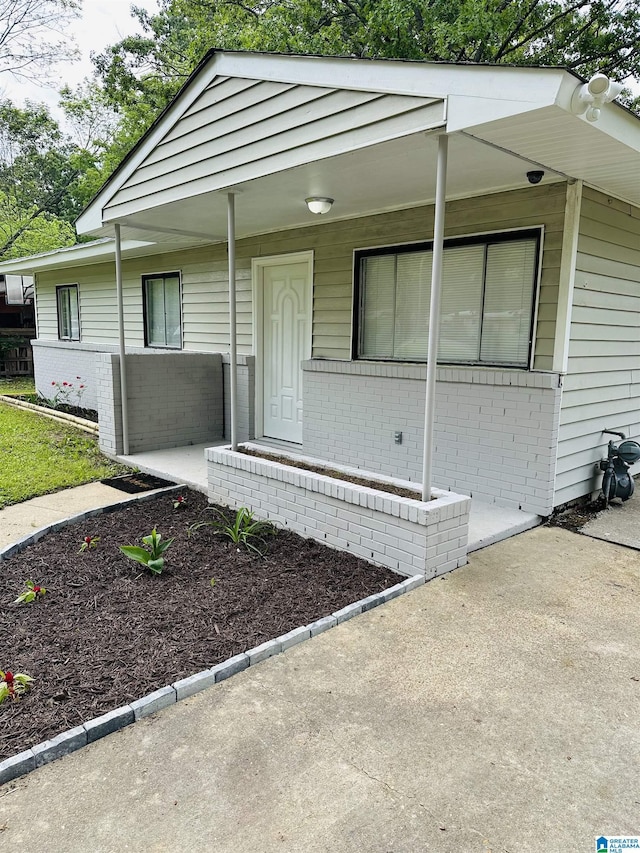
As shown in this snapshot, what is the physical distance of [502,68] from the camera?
2.71m

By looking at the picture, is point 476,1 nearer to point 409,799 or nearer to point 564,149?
point 564,149

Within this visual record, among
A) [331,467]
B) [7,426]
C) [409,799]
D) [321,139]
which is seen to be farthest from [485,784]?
[7,426]

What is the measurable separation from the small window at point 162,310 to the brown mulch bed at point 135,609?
189 inches

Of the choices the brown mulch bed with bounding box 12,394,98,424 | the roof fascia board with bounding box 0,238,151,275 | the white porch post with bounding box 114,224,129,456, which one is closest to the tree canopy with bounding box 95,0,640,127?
the roof fascia board with bounding box 0,238,151,275

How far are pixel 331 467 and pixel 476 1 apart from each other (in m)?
8.89

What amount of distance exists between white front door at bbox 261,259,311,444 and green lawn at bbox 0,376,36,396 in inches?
285

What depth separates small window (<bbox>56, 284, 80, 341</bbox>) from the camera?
11.5 m

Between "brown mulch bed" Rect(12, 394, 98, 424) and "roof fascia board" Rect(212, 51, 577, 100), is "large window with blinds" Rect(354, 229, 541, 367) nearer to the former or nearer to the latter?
"roof fascia board" Rect(212, 51, 577, 100)

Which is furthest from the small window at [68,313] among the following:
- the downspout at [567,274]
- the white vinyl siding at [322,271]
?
the downspout at [567,274]

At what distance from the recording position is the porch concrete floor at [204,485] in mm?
4148

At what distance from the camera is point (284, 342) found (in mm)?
6832

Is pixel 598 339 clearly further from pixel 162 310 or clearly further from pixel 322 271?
pixel 162 310

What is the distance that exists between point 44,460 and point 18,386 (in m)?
8.21

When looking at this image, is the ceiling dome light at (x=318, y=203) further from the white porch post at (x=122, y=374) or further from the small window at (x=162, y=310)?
the small window at (x=162, y=310)
